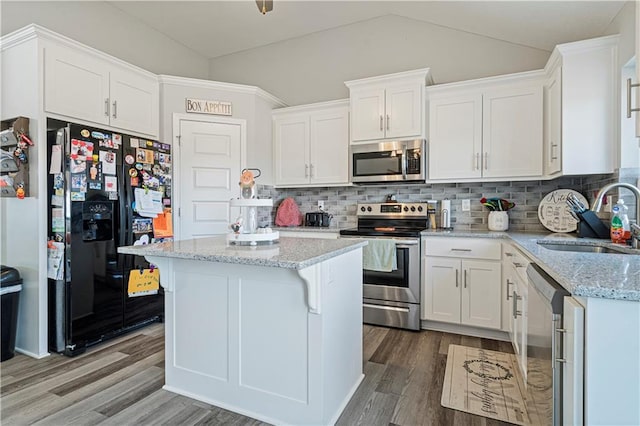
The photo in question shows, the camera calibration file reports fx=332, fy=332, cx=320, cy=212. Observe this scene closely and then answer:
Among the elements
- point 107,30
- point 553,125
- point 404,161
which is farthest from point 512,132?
point 107,30

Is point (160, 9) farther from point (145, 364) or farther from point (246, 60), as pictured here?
point (145, 364)

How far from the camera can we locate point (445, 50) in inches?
140

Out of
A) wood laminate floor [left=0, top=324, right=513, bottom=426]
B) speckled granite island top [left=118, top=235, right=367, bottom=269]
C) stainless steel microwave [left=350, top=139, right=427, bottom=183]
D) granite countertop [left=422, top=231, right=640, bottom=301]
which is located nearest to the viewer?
granite countertop [left=422, top=231, right=640, bottom=301]

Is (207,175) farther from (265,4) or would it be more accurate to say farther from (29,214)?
(265,4)

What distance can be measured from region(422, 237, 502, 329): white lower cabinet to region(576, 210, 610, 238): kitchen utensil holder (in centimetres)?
59

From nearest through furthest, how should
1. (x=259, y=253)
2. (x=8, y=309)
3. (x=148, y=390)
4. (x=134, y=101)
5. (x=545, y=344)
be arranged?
(x=545, y=344)
(x=259, y=253)
(x=148, y=390)
(x=8, y=309)
(x=134, y=101)

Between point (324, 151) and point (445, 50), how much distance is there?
1.67 meters

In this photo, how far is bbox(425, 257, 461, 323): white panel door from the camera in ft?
9.60

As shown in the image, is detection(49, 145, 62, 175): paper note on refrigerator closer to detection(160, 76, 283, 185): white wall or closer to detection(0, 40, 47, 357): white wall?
detection(0, 40, 47, 357): white wall

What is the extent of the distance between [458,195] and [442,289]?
1056 millimetres

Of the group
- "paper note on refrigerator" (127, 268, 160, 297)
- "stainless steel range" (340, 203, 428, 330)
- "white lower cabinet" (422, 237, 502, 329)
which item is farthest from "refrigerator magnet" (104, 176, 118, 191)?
"white lower cabinet" (422, 237, 502, 329)

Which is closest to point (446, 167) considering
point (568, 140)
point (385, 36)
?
point (568, 140)

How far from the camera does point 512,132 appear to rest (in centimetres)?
298

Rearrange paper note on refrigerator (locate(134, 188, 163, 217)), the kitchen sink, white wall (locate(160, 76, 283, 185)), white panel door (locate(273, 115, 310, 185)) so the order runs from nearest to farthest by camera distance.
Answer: the kitchen sink
paper note on refrigerator (locate(134, 188, 163, 217))
white wall (locate(160, 76, 283, 185))
white panel door (locate(273, 115, 310, 185))
